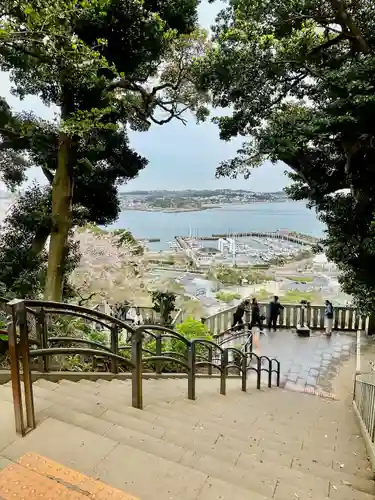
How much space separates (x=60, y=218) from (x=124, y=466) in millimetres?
5402

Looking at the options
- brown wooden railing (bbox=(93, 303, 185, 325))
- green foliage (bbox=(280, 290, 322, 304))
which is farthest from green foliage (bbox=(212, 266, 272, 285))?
brown wooden railing (bbox=(93, 303, 185, 325))

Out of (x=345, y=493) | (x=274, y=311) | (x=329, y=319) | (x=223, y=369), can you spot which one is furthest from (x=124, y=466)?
(x=329, y=319)

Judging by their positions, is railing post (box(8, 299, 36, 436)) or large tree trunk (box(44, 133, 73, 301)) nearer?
railing post (box(8, 299, 36, 436))

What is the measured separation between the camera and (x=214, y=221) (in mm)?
13055

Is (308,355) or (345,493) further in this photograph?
(308,355)

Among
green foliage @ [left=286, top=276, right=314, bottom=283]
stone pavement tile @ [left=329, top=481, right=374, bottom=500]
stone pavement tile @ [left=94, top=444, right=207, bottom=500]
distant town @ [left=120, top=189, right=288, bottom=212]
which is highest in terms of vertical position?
distant town @ [left=120, top=189, right=288, bottom=212]

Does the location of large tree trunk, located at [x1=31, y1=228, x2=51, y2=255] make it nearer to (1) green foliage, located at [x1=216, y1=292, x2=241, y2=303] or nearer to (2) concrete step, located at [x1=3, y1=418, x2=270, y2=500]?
(1) green foliage, located at [x1=216, y1=292, x2=241, y2=303]

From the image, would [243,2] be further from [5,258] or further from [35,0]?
[5,258]

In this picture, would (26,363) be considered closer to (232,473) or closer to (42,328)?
(42,328)

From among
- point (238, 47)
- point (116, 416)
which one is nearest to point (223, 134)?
point (238, 47)

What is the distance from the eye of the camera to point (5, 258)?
6.68 metres

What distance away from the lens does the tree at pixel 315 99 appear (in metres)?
5.92

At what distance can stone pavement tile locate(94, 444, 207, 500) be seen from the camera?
1.43 m

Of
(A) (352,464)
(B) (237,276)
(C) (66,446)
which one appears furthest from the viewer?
(B) (237,276)
